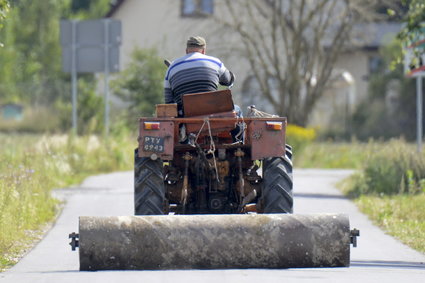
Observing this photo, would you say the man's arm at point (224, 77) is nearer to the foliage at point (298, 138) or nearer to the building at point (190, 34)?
the foliage at point (298, 138)

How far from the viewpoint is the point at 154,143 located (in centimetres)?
1162

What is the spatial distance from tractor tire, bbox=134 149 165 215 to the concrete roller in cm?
128

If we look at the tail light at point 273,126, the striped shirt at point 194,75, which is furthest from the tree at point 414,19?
the tail light at point 273,126

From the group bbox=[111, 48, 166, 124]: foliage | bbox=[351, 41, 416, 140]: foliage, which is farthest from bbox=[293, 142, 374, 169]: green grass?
bbox=[351, 41, 416, 140]: foliage

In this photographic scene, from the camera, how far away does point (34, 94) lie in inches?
1997

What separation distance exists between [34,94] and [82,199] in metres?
33.1

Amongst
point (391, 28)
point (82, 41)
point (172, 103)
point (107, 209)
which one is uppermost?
point (391, 28)

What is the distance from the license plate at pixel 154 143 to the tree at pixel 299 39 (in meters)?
22.8

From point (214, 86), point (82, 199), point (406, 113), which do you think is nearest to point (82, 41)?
point (82, 199)

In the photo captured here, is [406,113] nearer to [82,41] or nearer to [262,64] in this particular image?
[262,64]

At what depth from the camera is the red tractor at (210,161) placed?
11.6 m

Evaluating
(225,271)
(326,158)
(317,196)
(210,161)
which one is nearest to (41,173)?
(317,196)

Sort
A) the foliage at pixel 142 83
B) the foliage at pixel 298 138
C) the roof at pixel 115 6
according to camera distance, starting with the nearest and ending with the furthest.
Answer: the foliage at pixel 298 138, the foliage at pixel 142 83, the roof at pixel 115 6

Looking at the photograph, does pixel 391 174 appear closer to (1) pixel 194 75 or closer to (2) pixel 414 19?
(2) pixel 414 19
